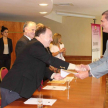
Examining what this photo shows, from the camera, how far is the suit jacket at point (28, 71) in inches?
88.9

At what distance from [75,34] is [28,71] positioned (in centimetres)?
1095

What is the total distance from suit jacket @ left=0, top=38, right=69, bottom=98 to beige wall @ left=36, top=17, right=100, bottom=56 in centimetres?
1064

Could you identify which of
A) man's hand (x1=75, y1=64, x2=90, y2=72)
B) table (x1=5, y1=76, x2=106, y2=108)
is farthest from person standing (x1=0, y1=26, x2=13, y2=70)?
table (x1=5, y1=76, x2=106, y2=108)

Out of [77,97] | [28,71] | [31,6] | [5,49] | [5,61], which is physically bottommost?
[77,97]

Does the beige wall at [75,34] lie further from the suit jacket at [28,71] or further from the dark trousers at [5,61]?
the suit jacket at [28,71]

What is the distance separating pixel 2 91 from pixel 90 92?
109cm

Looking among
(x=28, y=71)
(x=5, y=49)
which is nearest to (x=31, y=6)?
(x=5, y=49)

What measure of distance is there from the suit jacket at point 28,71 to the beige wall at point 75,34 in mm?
10644

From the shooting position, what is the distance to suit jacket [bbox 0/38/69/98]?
2.26 m

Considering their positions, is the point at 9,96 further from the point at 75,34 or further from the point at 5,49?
the point at 75,34

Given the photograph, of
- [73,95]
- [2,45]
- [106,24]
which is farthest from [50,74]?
[2,45]

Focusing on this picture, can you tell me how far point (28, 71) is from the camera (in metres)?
2.27

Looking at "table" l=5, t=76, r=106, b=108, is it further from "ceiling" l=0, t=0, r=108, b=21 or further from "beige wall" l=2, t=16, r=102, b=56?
"beige wall" l=2, t=16, r=102, b=56

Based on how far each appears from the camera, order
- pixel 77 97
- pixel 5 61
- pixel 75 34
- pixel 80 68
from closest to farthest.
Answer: pixel 77 97 < pixel 80 68 < pixel 5 61 < pixel 75 34
